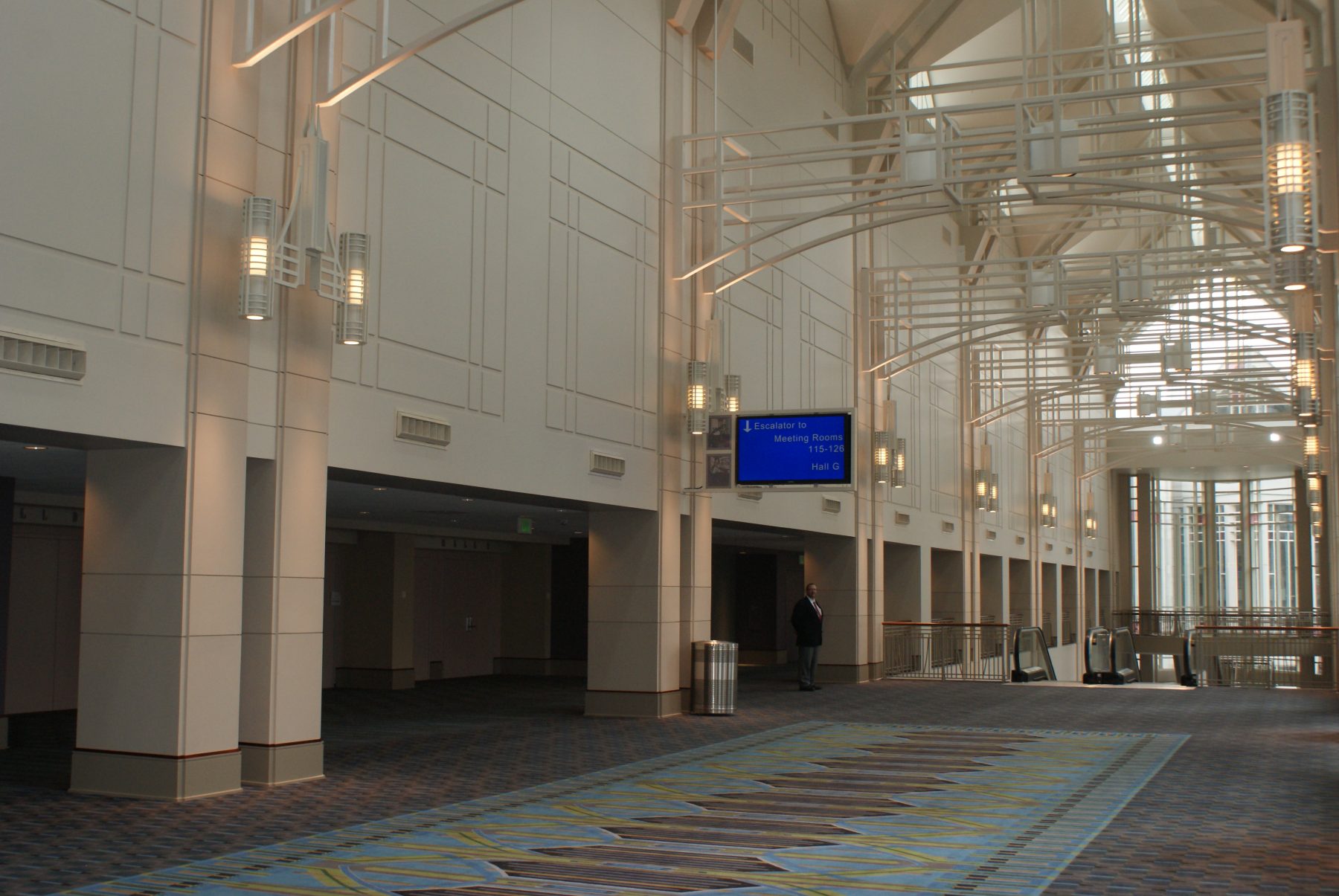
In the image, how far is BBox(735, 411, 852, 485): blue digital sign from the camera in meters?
16.0

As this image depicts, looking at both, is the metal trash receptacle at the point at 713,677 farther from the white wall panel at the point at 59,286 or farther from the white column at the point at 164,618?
the white wall panel at the point at 59,286

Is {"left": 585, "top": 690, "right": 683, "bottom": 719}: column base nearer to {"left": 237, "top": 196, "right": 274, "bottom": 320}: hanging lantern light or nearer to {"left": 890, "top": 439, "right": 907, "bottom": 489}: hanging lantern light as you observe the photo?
{"left": 237, "top": 196, "right": 274, "bottom": 320}: hanging lantern light

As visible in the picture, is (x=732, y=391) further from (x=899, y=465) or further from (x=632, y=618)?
(x=899, y=465)

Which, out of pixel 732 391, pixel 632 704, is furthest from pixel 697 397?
pixel 632 704

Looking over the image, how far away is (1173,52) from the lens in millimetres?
28844

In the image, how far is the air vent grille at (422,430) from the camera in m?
11.7

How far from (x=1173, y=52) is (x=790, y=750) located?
2147 centimetres

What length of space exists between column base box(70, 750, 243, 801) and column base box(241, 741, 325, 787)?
12.1 inches

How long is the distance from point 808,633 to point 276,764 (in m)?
12.3

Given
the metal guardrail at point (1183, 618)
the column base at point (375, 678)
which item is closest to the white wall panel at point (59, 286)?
the column base at point (375, 678)

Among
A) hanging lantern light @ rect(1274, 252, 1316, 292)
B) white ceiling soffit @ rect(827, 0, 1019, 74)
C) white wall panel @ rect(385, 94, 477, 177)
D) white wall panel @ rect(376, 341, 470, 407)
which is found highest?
white ceiling soffit @ rect(827, 0, 1019, 74)

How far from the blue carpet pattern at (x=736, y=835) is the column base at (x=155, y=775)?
66.3 inches

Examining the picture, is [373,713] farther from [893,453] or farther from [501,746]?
[893,453]

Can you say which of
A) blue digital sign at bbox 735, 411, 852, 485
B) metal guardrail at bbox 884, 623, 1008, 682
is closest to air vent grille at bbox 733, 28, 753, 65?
blue digital sign at bbox 735, 411, 852, 485
